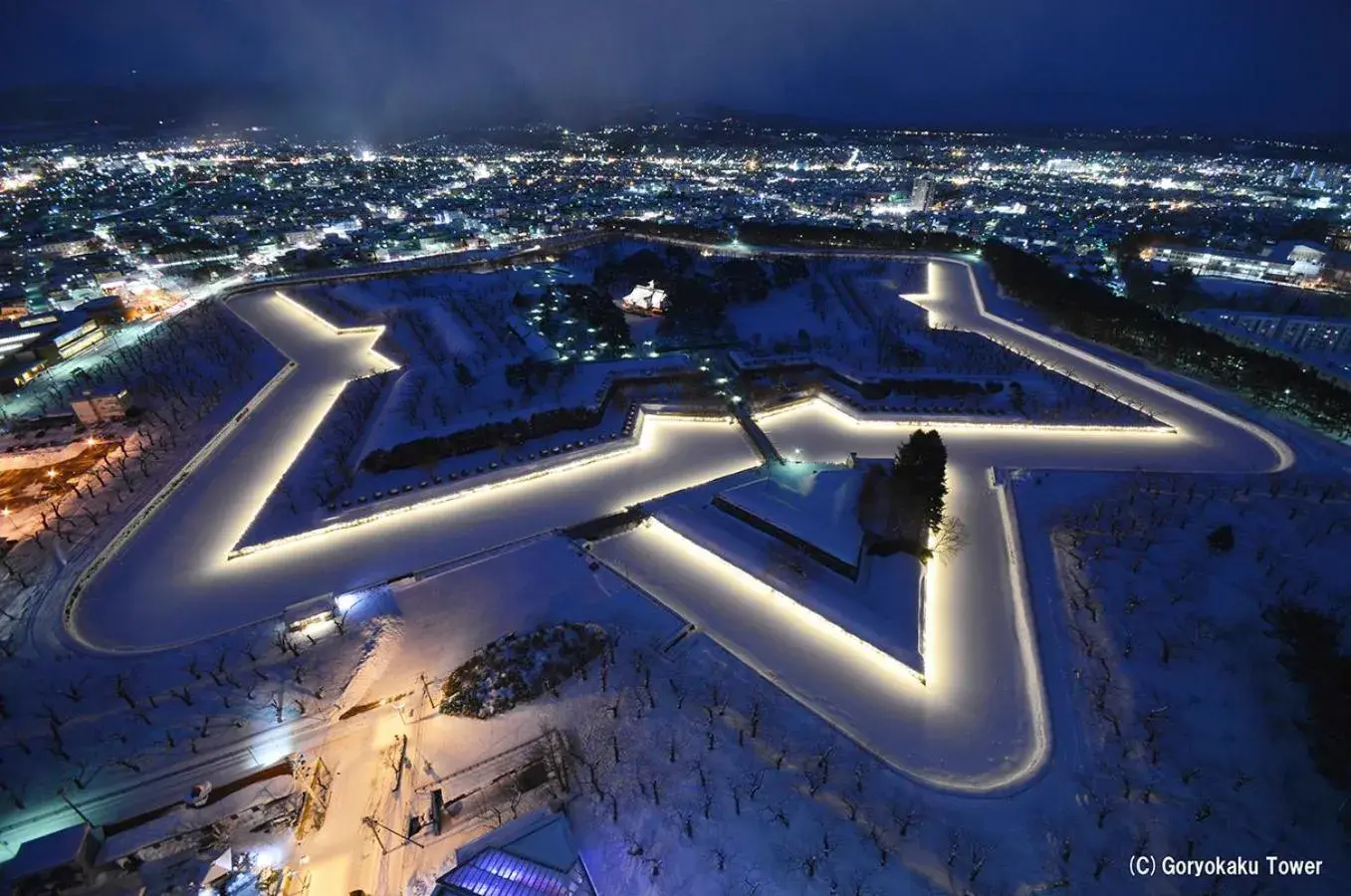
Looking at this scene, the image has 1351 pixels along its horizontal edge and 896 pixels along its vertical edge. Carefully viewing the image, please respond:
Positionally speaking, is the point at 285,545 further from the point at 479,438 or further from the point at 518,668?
the point at 518,668

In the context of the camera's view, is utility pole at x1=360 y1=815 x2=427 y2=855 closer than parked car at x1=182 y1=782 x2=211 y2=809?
Yes

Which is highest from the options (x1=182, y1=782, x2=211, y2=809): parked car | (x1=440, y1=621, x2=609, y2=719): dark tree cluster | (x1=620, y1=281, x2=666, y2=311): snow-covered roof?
(x1=620, y1=281, x2=666, y2=311): snow-covered roof

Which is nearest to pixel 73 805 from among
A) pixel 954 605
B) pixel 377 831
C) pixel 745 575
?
pixel 377 831

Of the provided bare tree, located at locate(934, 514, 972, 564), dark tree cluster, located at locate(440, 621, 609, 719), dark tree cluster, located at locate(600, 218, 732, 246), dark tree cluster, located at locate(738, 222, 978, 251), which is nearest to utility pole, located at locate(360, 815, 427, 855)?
dark tree cluster, located at locate(440, 621, 609, 719)

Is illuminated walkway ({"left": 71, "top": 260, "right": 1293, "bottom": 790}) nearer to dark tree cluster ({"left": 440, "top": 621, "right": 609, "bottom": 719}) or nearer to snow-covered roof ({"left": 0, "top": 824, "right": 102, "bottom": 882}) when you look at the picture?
dark tree cluster ({"left": 440, "top": 621, "right": 609, "bottom": 719})

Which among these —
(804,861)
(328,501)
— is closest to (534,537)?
(328,501)

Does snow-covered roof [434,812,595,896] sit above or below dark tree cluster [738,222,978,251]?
below

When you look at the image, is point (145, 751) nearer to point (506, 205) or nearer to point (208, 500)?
point (208, 500)
